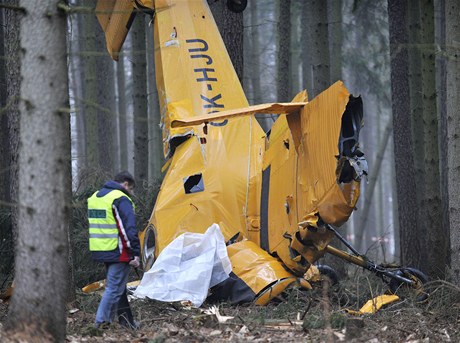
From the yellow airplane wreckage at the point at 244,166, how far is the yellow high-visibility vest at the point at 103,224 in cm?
188

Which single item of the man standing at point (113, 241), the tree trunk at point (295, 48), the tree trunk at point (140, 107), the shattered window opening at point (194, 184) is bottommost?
the man standing at point (113, 241)

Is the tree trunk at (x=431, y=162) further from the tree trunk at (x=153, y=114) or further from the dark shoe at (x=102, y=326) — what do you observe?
the tree trunk at (x=153, y=114)

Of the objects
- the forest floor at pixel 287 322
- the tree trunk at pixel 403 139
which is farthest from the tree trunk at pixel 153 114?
the forest floor at pixel 287 322

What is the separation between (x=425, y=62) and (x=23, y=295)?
906 centimetres

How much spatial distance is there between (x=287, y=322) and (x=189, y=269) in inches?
93.3

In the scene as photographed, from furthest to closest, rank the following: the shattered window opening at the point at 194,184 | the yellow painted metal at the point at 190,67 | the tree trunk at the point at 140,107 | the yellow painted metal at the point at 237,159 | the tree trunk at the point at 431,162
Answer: the tree trunk at the point at 140,107 < the tree trunk at the point at 431,162 < the yellow painted metal at the point at 190,67 < the shattered window opening at the point at 194,184 < the yellow painted metal at the point at 237,159

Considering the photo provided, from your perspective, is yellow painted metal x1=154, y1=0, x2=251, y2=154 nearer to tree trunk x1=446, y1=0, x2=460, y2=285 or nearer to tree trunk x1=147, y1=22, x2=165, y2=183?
tree trunk x1=446, y1=0, x2=460, y2=285

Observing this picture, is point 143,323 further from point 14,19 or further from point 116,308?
point 14,19

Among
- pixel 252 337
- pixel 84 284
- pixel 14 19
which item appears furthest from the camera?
pixel 84 284

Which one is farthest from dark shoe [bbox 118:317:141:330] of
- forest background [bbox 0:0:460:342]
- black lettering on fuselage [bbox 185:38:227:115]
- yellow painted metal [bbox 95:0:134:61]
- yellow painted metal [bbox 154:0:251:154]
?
yellow painted metal [bbox 95:0:134:61]

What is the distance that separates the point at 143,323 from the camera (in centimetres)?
951

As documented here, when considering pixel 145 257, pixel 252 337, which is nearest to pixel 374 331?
pixel 252 337

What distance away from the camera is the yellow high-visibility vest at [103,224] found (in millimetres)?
8969

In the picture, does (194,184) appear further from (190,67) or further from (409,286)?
(409,286)
